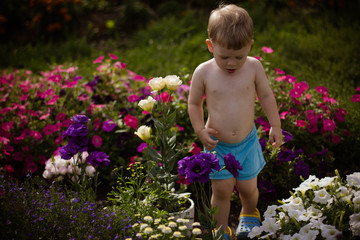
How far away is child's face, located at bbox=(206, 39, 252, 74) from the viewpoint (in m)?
2.18

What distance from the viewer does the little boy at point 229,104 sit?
222 centimetres

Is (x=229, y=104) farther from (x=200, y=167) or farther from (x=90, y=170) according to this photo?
(x=90, y=170)

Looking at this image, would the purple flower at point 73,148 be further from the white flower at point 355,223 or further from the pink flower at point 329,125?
the pink flower at point 329,125

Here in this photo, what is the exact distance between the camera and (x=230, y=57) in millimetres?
2207

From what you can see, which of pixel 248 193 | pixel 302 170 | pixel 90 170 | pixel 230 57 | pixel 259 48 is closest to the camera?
pixel 230 57

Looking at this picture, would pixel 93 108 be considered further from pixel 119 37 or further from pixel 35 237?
pixel 119 37

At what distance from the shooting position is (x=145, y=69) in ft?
17.9

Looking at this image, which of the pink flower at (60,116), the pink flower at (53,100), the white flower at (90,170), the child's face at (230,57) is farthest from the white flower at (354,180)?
the pink flower at (53,100)

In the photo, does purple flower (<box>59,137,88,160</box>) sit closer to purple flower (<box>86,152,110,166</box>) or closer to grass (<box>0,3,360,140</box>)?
purple flower (<box>86,152,110,166</box>)

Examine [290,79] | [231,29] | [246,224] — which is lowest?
[246,224]

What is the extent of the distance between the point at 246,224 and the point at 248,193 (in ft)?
0.77

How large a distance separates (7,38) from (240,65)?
21.3ft

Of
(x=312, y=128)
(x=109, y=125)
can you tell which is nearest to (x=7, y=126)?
(x=109, y=125)

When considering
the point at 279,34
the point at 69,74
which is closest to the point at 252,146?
the point at 69,74
